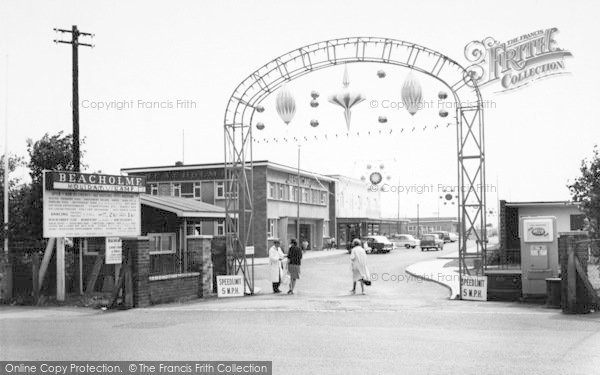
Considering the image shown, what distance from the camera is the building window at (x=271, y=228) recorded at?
51094mm

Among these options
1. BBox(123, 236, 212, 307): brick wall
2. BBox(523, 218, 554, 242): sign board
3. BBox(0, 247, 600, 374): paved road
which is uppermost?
BBox(523, 218, 554, 242): sign board

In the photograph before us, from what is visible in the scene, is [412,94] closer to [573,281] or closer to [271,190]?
[573,281]

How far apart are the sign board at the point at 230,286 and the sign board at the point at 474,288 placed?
21.0 feet

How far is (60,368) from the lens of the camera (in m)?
8.57

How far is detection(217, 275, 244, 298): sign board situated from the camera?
1939cm

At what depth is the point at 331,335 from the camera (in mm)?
11258

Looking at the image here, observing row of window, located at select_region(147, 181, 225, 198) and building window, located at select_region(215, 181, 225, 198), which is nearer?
building window, located at select_region(215, 181, 225, 198)

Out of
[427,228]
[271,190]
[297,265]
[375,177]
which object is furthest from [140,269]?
[427,228]

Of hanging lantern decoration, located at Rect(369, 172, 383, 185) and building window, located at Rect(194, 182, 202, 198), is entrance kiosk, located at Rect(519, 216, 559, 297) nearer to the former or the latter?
hanging lantern decoration, located at Rect(369, 172, 383, 185)

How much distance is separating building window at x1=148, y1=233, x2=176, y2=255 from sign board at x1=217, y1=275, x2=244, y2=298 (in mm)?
8583

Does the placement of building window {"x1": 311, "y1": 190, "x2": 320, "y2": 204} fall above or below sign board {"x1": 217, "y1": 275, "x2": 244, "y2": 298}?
above

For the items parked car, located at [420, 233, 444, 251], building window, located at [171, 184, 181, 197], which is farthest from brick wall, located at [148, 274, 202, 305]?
parked car, located at [420, 233, 444, 251]

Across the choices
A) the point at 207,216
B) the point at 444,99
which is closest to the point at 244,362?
the point at 444,99

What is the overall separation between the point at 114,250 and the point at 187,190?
34718 mm
